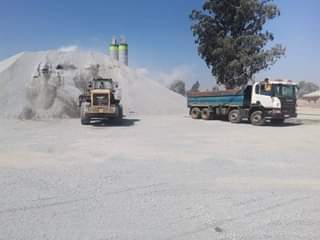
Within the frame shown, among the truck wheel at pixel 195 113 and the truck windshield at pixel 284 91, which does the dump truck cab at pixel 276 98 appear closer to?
the truck windshield at pixel 284 91

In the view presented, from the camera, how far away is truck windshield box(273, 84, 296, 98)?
21.7 meters

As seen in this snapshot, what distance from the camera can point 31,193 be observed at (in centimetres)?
661

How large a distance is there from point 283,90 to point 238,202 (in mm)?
17199

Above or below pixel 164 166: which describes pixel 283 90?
above

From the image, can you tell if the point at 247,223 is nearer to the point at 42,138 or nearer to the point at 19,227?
the point at 19,227

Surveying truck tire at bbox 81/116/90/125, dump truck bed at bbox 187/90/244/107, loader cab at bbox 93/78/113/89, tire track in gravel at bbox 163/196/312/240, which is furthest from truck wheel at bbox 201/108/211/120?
tire track in gravel at bbox 163/196/312/240

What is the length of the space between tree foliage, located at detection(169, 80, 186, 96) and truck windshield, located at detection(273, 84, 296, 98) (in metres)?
37.9

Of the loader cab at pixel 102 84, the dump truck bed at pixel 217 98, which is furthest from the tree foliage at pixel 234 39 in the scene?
the loader cab at pixel 102 84

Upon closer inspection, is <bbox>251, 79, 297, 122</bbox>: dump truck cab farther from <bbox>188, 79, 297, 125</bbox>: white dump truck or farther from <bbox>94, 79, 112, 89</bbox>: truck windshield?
<bbox>94, 79, 112, 89</bbox>: truck windshield

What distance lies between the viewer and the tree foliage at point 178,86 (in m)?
59.8

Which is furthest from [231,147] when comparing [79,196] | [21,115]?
[21,115]

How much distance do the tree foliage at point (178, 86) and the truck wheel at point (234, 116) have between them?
35445mm

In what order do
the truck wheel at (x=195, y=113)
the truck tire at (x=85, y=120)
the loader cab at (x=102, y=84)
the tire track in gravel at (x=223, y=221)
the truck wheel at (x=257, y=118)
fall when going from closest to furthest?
1. the tire track in gravel at (x=223, y=221)
2. the truck tire at (x=85, y=120)
3. the truck wheel at (x=257, y=118)
4. the loader cab at (x=102, y=84)
5. the truck wheel at (x=195, y=113)

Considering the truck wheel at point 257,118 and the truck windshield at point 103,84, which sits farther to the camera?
the truck windshield at point 103,84
